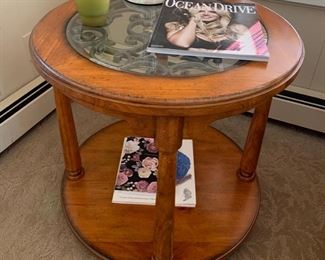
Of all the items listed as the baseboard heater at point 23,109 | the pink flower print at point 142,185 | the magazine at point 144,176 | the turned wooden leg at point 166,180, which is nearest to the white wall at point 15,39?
the baseboard heater at point 23,109

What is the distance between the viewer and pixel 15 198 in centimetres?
107

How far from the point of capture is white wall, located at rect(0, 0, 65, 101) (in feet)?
3.70

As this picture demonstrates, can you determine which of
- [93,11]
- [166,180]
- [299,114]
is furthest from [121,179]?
[299,114]

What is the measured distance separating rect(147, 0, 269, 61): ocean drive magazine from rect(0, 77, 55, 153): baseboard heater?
2.11 feet

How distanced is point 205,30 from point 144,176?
1.52 ft

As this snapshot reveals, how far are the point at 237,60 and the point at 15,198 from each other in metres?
0.75

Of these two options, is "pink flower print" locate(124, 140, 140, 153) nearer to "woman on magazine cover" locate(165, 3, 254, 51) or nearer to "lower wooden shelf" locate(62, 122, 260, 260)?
"lower wooden shelf" locate(62, 122, 260, 260)

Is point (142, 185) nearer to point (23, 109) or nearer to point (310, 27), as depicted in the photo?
point (23, 109)

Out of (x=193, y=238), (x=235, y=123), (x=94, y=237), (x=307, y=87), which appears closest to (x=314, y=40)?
Answer: (x=307, y=87)

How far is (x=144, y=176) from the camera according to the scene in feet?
3.41

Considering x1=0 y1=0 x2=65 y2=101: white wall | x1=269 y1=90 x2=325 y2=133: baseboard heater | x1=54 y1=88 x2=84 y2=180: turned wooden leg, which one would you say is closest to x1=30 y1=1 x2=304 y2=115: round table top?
x1=54 y1=88 x2=84 y2=180: turned wooden leg

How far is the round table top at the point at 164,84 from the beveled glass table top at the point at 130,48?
0.7 inches

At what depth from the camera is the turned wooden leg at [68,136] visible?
0.87 meters

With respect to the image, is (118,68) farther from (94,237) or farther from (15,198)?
(15,198)
